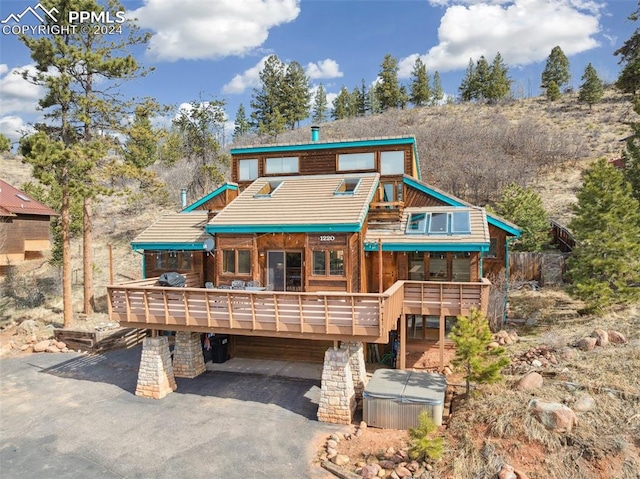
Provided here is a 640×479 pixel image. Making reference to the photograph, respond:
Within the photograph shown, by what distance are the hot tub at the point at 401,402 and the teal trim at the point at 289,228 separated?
5104 millimetres

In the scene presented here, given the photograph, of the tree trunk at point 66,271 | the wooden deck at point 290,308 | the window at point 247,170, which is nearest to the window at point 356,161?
the window at point 247,170

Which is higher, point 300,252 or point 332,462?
point 300,252

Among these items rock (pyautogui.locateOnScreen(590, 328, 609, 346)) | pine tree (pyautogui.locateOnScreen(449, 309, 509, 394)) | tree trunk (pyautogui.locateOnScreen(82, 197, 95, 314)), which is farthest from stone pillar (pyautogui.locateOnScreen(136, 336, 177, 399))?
rock (pyautogui.locateOnScreen(590, 328, 609, 346))

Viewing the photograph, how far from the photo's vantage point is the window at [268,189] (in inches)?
712

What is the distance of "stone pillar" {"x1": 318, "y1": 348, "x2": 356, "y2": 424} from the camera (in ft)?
40.8

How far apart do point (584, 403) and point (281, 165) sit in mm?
15173

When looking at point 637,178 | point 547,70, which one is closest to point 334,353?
point 637,178

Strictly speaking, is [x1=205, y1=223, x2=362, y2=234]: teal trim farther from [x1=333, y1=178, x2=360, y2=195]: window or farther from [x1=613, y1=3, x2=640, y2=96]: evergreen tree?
[x1=613, y1=3, x2=640, y2=96]: evergreen tree

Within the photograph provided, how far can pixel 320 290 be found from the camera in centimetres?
1520

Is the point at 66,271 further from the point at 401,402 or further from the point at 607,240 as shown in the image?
the point at 607,240

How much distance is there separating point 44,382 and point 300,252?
35.7 ft

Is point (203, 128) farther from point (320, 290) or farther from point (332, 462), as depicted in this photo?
point (332, 462)

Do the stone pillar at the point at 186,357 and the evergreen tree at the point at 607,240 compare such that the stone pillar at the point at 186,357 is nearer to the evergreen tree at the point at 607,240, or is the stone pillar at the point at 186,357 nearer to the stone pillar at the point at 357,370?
the stone pillar at the point at 357,370

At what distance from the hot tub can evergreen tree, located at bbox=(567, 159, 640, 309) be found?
30.1ft
